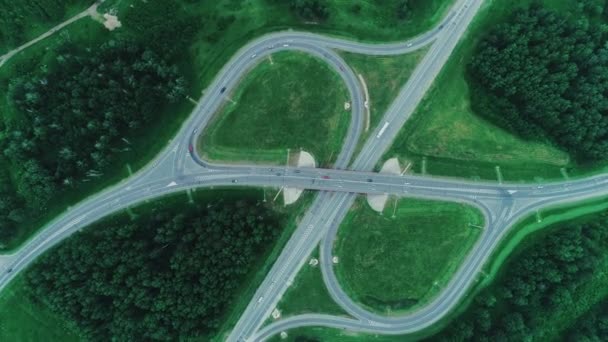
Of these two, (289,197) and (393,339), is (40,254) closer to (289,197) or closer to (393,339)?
(289,197)

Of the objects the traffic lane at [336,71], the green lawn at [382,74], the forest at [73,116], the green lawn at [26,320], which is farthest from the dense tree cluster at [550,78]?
the green lawn at [26,320]

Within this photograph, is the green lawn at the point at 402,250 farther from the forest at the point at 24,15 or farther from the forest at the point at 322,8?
the forest at the point at 24,15

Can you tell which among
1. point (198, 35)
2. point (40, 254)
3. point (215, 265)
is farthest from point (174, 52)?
point (40, 254)

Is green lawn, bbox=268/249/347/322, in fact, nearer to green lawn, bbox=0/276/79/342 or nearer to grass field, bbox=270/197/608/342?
grass field, bbox=270/197/608/342

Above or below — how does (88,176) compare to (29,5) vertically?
below

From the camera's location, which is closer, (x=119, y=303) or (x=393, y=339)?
(x=119, y=303)
